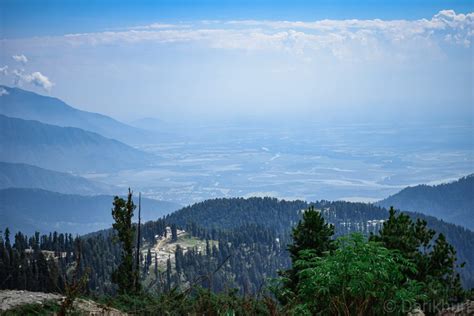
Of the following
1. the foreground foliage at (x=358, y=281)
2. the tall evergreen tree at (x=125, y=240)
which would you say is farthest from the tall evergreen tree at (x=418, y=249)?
the foreground foliage at (x=358, y=281)

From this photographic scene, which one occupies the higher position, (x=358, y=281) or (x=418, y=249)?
(x=358, y=281)

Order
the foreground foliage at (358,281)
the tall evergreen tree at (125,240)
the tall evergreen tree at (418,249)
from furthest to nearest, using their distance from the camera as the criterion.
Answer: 1. the tall evergreen tree at (125,240)
2. the tall evergreen tree at (418,249)
3. the foreground foliage at (358,281)

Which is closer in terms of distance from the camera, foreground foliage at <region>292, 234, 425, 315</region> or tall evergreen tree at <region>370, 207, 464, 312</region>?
foreground foliage at <region>292, 234, 425, 315</region>

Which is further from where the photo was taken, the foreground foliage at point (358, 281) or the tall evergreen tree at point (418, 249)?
the tall evergreen tree at point (418, 249)

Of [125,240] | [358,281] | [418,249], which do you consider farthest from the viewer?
[125,240]

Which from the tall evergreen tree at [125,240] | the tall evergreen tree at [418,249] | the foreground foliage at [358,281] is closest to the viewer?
the foreground foliage at [358,281]

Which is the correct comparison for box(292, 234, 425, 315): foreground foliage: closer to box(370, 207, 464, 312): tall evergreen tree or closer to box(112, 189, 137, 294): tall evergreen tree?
box(370, 207, 464, 312): tall evergreen tree

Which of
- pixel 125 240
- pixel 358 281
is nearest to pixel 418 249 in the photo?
pixel 125 240

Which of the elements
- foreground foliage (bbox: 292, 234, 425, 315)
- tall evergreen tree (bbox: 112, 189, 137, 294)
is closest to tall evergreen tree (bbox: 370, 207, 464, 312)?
tall evergreen tree (bbox: 112, 189, 137, 294)

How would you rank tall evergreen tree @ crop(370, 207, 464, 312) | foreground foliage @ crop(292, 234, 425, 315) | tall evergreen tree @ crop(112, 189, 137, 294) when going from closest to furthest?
foreground foliage @ crop(292, 234, 425, 315) < tall evergreen tree @ crop(370, 207, 464, 312) < tall evergreen tree @ crop(112, 189, 137, 294)

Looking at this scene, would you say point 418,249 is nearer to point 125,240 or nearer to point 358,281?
point 125,240

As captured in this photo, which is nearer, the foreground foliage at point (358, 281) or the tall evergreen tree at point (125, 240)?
the foreground foliage at point (358, 281)

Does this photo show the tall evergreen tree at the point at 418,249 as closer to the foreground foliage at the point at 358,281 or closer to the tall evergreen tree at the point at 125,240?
the tall evergreen tree at the point at 125,240
